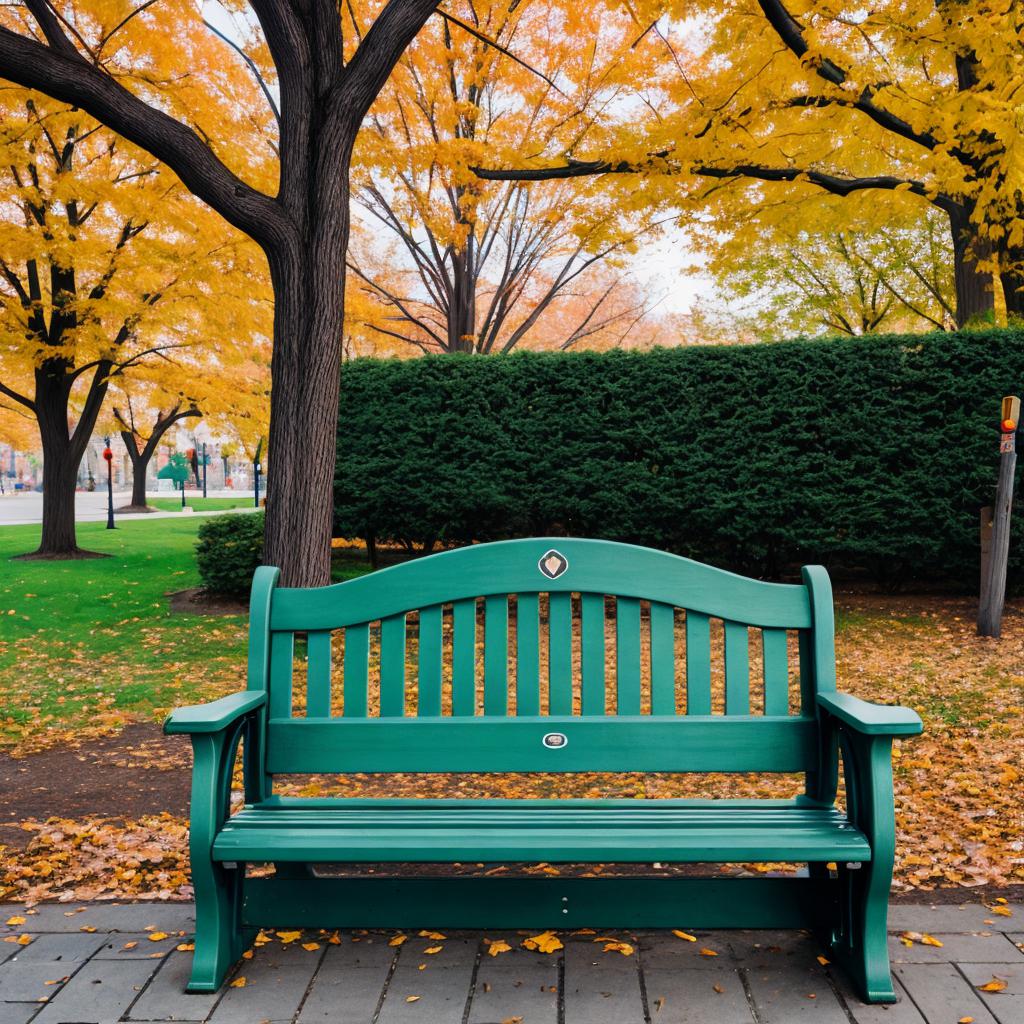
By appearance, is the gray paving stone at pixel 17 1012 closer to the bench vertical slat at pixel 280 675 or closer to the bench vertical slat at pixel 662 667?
the bench vertical slat at pixel 280 675

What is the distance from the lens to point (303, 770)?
107 inches

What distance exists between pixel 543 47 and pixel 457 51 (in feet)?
4.91

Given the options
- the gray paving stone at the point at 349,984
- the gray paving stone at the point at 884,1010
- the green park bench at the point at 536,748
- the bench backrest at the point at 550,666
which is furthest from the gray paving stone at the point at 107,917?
the gray paving stone at the point at 884,1010

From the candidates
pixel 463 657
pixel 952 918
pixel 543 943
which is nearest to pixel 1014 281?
pixel 952 918

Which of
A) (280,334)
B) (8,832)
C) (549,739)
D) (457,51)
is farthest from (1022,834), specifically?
(457,51)

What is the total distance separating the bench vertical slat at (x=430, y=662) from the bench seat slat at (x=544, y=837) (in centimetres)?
32

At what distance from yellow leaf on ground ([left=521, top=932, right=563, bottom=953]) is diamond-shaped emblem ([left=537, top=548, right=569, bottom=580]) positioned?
1.06m

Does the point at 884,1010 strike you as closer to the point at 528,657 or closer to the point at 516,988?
the point at 516,988

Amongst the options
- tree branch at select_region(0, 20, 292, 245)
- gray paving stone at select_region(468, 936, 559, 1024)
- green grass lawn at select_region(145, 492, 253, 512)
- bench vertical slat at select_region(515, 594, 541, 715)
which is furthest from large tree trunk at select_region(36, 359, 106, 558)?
green grass lawn at select_region(145, 492, 253, 512)

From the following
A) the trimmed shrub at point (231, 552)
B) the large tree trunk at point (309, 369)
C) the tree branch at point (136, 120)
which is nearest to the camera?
the tree branch at point (136, 120)

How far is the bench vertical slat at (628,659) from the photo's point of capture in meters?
2.72

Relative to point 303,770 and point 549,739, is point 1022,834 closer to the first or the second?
point 549,739

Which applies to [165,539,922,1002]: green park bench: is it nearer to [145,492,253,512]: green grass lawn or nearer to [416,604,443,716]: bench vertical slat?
[416,604,443,716]: bench vertical slat

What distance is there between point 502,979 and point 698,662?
1.03 m
